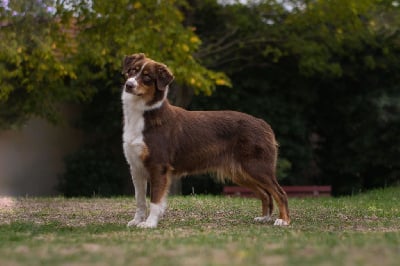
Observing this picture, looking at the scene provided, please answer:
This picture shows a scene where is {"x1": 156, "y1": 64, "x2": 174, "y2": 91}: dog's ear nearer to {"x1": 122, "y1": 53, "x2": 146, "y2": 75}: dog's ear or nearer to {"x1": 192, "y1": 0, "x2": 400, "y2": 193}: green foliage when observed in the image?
{"x1": 122, "y1": 53, "x2": 146, "y2": 75}: dog's ear

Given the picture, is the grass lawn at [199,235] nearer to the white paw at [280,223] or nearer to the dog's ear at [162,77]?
the white paw at [280,223]

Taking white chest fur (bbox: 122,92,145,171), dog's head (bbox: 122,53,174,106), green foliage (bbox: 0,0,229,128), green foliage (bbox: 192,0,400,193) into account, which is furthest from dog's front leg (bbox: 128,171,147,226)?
green foliage (bbox: 192,0,400,193)

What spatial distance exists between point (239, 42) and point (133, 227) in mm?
9644

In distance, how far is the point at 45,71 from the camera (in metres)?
14.1

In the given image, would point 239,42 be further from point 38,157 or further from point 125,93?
point 125,93

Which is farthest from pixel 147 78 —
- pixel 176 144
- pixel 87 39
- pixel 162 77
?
pixel 87 39

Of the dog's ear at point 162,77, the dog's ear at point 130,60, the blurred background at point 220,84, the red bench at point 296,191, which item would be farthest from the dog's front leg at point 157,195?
the red bench at point 296,191

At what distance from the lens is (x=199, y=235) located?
266 inches

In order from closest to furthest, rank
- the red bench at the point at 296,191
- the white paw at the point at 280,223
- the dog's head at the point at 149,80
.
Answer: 1. the dog's head at the point at 149,80
2. the white paw at the point at 280,223
3. the red bench at the point at 296,191

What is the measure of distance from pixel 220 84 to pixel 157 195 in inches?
321

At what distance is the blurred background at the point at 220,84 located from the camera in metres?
14.0

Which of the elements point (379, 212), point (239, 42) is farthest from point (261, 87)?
point (379, 212)

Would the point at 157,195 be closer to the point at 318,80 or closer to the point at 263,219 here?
the point at 263,219

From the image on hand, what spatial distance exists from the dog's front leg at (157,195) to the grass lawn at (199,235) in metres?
0.19
